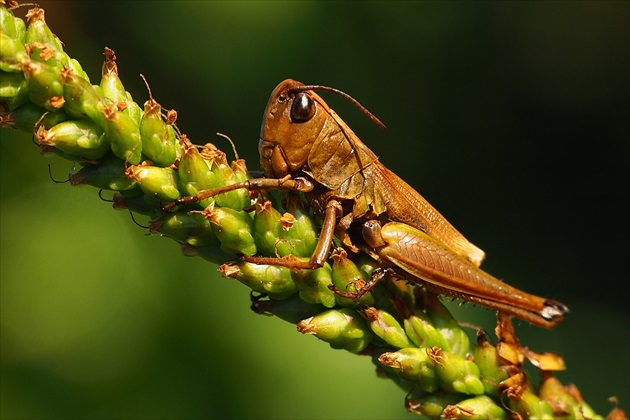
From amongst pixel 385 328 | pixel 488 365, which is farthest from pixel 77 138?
pixel 488 365

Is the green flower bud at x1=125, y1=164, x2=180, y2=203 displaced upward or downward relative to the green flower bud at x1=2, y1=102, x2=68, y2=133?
downward

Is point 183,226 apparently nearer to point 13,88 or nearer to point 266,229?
point 266,229

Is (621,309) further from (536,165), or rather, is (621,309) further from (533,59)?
(533,59)

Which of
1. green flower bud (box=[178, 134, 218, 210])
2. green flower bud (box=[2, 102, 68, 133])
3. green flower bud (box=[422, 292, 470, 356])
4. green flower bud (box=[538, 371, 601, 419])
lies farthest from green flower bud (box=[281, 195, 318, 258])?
green flower bud (box=[538, 371, 601, 419])

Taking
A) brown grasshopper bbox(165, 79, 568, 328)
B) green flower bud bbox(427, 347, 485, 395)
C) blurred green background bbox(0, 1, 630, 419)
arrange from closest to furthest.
A: green flower bud bbox(427, 347, 485, 395) < brown grasshopper bbox(165, 79, 568, 328) < blurred green background bbox(0, 1, 630, 419)

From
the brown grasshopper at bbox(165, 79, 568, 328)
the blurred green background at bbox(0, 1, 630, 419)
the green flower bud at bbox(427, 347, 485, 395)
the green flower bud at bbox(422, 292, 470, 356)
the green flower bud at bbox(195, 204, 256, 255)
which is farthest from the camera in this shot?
the blurred green background at bbox(0, 1, 630, 419)

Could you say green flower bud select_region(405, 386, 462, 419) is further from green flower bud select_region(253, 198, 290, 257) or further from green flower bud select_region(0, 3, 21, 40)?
green flower bud select_region(0, 3, 21, 40)

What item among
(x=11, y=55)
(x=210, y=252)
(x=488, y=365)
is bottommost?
(x=488, y=365)
